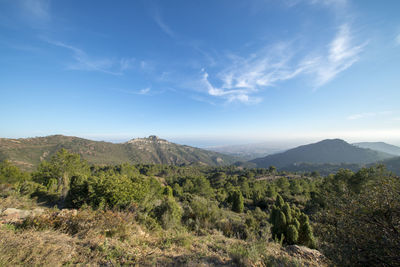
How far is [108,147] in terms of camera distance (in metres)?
148

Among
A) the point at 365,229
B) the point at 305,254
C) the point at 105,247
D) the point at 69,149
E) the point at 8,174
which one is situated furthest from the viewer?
the point at 69,149

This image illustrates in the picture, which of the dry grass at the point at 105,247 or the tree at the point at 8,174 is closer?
the dry grass at the point at 105,247

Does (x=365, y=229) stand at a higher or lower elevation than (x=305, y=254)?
higher

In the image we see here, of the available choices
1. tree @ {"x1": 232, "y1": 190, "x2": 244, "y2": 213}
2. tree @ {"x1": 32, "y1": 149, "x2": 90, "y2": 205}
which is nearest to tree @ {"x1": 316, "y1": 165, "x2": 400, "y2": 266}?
tree @ {"x1": 232, "y1": 190, "x2": 244, "y2": 213}

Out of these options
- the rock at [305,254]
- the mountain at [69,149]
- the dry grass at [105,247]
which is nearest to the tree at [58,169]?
the dry grass at [105,247]

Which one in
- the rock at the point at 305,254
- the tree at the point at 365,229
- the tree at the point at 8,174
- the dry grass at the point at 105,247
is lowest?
the tree at the point at 8,174

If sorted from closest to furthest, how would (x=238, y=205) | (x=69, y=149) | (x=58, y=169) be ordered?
(x=238, y=205) → (x=58, y=169) → (x=69, y=149)

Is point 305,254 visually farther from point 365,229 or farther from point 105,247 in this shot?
point 105,247

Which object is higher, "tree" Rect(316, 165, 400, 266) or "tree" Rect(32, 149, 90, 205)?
"tree" Rect(316, 165, 400, 266)

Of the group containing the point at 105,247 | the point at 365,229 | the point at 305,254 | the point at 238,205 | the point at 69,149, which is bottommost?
the point at 238,205

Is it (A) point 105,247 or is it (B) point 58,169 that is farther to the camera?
(B) point 58,169

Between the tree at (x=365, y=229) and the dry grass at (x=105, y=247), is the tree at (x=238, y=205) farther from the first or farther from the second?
the tree at (x=365, y=229)

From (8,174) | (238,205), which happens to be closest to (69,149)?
(8,174)

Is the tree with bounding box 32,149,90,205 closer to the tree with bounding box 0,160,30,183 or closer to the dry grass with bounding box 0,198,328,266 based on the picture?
the tree with bounding box 0,160,30,183
